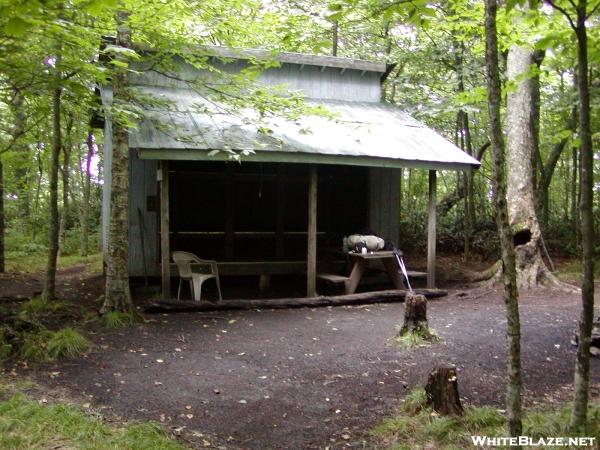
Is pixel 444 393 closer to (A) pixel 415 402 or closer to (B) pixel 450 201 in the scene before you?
(A) pixel 415 402

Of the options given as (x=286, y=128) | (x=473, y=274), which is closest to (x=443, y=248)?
(x=473, y=274)

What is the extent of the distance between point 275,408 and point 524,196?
306 inches

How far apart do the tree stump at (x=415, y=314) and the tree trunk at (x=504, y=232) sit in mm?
3235

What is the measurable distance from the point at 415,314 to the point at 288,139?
3979 millimetres

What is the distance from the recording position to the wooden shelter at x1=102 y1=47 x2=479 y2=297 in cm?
864

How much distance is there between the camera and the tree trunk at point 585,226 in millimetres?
3209

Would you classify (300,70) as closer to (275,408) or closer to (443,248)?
(443,248)

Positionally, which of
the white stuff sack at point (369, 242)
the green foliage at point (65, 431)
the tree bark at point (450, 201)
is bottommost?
the green foliage at point (65, 431)

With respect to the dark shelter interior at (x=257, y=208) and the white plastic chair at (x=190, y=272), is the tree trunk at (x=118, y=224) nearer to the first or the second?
the white plastic chair at (x=190, y=272)

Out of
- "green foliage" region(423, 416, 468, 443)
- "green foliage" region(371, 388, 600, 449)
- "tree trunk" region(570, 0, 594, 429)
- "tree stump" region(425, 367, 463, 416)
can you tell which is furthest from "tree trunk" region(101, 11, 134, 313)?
"tree trunk" region(570, 0, 594, 429)

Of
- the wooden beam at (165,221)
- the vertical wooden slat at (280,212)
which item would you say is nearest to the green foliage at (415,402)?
the wooden beam at (165,221)

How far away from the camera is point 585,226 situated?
3254mm

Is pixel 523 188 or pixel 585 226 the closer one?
pixel 585 226

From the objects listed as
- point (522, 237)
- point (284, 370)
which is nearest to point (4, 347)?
point (284, 370)
